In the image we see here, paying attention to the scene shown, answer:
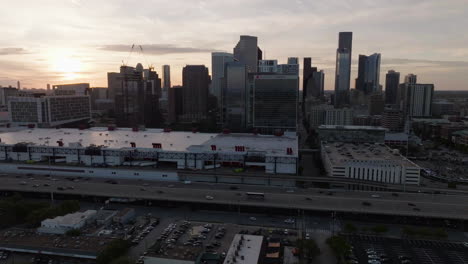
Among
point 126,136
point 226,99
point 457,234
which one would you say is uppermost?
point 226,99

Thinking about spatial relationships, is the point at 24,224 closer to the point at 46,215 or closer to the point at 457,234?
the point at 46,215

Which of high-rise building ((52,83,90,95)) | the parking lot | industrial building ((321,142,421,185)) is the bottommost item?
the parking lot

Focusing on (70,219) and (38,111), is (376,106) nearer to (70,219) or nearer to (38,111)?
(38,111)

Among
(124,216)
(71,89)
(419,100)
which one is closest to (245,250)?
(124,216)

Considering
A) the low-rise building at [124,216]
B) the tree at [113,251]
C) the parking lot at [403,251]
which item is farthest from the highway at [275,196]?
the tree at [113,251]

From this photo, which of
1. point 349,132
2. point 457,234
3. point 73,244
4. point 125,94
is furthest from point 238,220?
point 125,94

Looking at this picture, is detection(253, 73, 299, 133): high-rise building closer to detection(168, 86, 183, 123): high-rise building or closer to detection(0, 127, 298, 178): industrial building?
detection(0, 127, 298, 178): industrial building

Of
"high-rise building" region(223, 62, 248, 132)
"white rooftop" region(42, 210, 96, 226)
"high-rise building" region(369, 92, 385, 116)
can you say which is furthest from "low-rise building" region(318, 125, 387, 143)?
"high-rise building" region(369, 92, 385, 116)
